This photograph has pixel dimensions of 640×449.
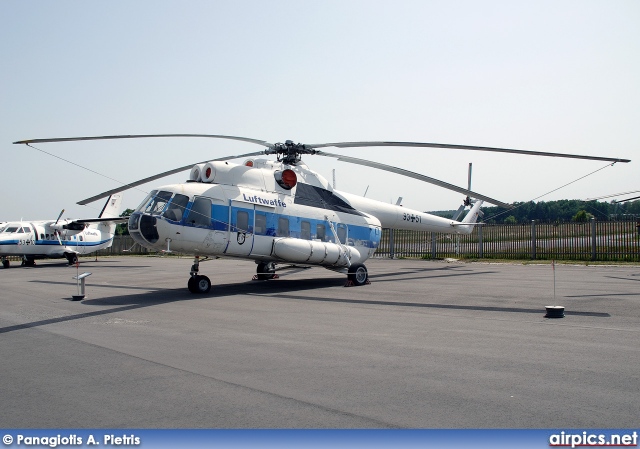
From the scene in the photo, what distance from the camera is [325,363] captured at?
7031 mm

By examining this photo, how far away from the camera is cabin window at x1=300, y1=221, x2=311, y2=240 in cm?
1810

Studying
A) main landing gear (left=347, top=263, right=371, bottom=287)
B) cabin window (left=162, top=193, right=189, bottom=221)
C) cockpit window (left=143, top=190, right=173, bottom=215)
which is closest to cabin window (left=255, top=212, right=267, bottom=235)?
cabin window (left=162, top=193, right=189, bottom=221)

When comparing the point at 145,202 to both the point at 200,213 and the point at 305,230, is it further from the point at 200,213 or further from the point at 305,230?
the point at 305,230

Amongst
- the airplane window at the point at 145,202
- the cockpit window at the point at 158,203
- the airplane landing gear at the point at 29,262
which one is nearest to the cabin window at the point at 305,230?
the cockpit window at the point at 158,203

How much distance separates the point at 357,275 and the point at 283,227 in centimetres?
321


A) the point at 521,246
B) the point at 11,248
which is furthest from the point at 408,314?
the point at 11,248

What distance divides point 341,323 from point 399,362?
3.34 meters

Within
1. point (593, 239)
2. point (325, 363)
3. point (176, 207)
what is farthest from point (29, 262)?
point (325, 363)

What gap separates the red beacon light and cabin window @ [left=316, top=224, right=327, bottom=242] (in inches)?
70.2

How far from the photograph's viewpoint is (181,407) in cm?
528

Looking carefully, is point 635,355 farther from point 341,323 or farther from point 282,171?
point 282,171

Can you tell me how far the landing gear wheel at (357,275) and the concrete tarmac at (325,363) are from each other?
4919mm

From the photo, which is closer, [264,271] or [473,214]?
[264,271]

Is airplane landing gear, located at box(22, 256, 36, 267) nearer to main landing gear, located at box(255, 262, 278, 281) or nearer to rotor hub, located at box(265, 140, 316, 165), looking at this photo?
main landing gear, located at box(255, 262, 278, 281)
